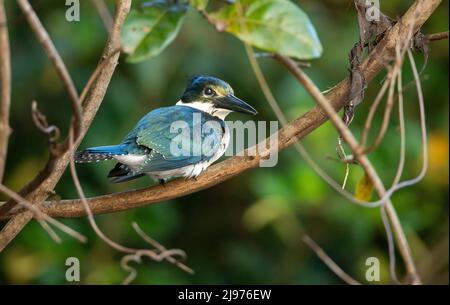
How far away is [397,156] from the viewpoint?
4488mm

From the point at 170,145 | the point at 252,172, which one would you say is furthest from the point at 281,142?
the point at 252,172

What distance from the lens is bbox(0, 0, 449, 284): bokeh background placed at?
4.42m

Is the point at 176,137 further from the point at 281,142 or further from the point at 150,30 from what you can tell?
the point at 150,30

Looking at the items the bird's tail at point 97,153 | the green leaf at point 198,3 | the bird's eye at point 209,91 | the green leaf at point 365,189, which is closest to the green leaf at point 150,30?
the green leaf at point 198,3

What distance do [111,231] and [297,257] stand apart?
3.59 ft

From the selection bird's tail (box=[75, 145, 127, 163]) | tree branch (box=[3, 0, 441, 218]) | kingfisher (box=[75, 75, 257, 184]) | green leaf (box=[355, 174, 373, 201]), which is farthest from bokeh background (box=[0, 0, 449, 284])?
green leaf (box=[355, 174, 373, 201])

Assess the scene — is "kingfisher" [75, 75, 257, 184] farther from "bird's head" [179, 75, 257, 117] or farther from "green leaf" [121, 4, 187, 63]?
"green leaf" [121, 4, 187, 63]

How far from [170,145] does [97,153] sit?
0.38 metres

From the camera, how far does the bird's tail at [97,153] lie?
289 cm

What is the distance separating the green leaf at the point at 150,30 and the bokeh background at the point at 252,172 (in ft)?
7.95

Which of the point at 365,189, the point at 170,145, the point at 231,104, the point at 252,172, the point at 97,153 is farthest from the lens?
the point at 252,172

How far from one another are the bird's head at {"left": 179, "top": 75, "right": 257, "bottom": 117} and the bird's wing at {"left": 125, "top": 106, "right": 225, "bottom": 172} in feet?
0.55

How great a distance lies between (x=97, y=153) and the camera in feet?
9.79

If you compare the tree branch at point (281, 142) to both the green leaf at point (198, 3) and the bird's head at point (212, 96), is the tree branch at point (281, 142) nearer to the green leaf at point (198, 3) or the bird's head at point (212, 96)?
the green leaf at point (198, 3)
